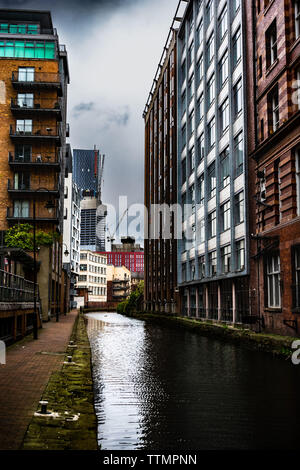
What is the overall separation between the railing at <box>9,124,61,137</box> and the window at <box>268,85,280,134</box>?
3474cm

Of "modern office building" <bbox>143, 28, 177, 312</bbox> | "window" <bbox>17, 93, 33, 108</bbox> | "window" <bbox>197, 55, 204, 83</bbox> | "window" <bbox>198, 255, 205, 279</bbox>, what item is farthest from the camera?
"modern office building" <bbox>143, 28, 177, 312</bbox>

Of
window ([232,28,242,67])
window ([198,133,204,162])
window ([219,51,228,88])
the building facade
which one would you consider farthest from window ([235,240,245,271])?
the building facade

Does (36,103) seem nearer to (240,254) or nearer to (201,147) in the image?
(201,147)

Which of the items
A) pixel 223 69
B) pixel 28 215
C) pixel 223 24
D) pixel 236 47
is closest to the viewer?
pixel 236 47

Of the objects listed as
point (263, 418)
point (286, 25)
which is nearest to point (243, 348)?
point (263, 418)

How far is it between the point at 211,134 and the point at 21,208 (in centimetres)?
2510

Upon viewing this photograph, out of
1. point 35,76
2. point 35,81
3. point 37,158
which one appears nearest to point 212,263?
point 37,158

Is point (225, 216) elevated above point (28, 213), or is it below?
below

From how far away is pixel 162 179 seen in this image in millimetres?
73812

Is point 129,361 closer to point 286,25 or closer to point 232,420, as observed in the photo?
point 232,420

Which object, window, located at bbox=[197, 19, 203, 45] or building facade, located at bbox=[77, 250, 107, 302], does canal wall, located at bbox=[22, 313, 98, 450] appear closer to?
window, located at bbox=[197, 19, 203, 45]

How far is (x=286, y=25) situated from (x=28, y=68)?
4150cm

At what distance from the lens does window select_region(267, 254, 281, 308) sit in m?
27.0
